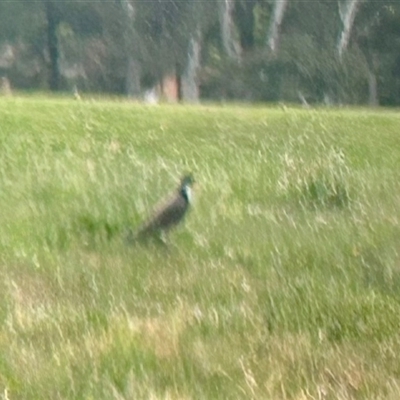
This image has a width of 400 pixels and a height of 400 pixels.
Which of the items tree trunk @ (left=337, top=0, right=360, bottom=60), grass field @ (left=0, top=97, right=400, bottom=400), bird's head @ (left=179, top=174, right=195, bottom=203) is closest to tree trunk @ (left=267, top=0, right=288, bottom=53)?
tree trunk @ (left=337, top=0, right=360, bottom=60)

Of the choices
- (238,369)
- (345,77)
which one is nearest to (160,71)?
(345,77)

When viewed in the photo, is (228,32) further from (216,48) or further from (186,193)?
(186,193)

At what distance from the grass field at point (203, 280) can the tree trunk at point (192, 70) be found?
1940 centimetres

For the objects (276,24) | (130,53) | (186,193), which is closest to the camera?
(186,193)

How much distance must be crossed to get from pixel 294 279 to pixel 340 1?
25.2 m

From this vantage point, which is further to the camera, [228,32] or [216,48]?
[216,48]

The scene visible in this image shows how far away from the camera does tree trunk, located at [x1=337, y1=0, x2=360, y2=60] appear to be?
2860 cm

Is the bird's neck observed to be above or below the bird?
above

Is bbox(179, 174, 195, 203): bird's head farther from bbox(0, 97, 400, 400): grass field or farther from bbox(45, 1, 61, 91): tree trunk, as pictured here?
bbox(45, 1, 61, 91): tree trunk

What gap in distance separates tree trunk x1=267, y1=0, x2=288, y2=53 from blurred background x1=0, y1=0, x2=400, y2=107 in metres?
0.03

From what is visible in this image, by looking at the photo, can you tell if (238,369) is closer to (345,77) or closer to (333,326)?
(333,326)

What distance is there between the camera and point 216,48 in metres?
Result: 29.8

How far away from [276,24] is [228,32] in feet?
4.68

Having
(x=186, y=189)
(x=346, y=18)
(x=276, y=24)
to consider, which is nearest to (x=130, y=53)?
(x=276, y=24)
